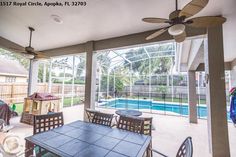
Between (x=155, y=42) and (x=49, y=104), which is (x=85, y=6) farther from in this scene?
(x=49, y=104)

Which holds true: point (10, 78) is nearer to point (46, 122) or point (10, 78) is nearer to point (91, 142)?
point (46, 122)

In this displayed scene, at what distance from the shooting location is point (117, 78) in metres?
10.1

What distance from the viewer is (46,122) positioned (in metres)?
2.01

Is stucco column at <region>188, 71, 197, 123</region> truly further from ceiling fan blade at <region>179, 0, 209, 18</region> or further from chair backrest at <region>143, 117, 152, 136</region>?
ceiling fan blade at <region>179, 0, 209, 18</region>

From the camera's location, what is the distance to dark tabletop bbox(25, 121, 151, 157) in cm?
122

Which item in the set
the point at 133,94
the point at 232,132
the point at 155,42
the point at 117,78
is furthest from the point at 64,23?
the point at 133,94

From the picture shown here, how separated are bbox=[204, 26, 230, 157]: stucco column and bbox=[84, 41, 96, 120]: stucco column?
9.65ft

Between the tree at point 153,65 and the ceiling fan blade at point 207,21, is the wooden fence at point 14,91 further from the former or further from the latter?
the ceiling fan blade at point 207,21

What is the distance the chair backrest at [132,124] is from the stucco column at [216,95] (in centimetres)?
154

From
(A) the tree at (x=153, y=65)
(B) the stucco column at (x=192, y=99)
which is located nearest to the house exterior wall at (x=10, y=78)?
(A) the tree at (x=153, y=65)

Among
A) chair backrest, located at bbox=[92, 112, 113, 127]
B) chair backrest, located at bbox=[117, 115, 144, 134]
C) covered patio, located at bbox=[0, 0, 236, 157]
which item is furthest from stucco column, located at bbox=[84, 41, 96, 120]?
chair backrest, located at bbox=[117, 115, 144, 134]

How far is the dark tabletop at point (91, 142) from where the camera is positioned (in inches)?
47.9

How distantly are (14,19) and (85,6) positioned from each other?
1.83 meters

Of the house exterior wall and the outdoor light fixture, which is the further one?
the house exterior wall
